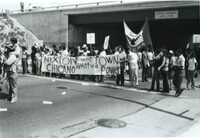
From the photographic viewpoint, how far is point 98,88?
1412cm

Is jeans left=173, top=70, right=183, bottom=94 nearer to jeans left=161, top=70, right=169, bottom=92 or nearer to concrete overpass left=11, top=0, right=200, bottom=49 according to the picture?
jeans left=161, top=70, right=169, bottom=92

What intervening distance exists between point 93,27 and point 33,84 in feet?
81.4

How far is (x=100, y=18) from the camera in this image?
110ft

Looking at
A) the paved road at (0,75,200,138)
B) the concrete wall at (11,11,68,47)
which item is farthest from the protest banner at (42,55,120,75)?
the concrete wall at (11,11,68,47)

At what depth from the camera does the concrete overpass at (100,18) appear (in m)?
28.3

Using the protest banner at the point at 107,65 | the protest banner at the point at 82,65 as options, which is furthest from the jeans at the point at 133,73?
the protest banner at the point at 107,65

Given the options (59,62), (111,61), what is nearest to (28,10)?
(59,62)

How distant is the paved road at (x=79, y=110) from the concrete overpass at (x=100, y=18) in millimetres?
16521

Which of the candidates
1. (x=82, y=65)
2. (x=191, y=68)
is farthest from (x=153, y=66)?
(x=82, y=65)

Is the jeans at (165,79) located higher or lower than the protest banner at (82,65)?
lower

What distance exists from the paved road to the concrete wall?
2131 centimetres

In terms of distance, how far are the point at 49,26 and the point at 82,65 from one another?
2008 cm

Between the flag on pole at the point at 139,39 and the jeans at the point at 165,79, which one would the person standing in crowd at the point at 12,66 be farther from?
the flag on pole at the point at 139,39

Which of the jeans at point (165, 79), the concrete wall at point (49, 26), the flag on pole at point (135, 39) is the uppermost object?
the concrete wall at point (49, 26)
